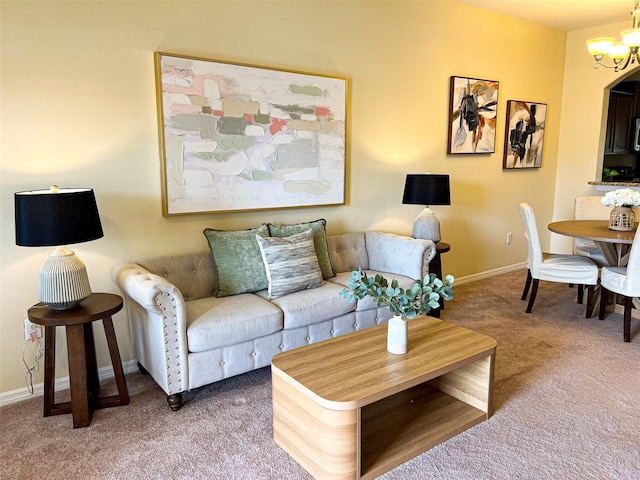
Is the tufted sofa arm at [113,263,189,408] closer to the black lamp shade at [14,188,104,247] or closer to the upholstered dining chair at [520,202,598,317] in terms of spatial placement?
the black lamp shade at [14,188,104,247]

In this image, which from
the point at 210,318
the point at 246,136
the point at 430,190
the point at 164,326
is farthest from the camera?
the point at 430,190

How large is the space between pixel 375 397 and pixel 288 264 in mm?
1267

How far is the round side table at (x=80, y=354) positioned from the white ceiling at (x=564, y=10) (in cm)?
410

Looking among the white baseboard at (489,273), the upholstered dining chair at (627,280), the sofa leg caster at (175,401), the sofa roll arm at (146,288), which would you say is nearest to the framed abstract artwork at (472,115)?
the white baseboard at (489,273)

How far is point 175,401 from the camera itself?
2463 millimetres

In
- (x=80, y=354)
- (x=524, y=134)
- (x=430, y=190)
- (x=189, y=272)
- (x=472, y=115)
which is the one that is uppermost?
(x=472, y=115)

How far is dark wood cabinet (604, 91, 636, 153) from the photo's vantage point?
6.45 metres

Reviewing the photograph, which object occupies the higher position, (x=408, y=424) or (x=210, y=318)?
(x=210, y=318)

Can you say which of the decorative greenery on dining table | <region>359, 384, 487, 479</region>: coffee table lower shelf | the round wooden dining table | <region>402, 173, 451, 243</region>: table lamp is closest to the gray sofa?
<region>402, 173, 451, 243</region>: table lamp

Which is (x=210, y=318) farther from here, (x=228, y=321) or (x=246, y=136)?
(x=246, y=136)

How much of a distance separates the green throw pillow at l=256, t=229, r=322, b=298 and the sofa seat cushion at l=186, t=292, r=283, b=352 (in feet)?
0.54

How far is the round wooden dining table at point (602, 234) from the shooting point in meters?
3.56

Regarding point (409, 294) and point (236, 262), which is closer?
point (409, 294)

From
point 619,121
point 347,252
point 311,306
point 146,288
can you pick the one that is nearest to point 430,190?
point 347,252
